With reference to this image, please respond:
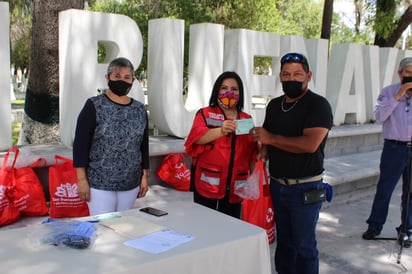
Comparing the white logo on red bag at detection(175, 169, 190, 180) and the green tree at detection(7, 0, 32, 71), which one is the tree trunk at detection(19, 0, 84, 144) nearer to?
the white logo on red bag at detection(175, 169, 190, 180)

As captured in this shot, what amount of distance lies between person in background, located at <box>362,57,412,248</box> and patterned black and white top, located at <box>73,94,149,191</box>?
8.88 ft

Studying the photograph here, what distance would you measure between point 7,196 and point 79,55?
1.71 metres

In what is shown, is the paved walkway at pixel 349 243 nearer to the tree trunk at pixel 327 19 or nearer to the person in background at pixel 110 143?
the person in background at pixel 110 143

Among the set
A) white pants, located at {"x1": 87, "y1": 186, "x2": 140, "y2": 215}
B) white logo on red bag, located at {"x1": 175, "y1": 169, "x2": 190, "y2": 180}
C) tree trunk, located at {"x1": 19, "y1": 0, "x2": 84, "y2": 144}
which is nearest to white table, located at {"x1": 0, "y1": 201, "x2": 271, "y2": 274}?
Result: white pants, located at {"x1": 87, "y1": 186, "x2": 140, "y2": 215}

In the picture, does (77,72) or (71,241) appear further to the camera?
(77,72)

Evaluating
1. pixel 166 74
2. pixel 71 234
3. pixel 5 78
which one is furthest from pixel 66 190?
pixel 71 234

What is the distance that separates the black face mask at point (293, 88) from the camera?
2.98m

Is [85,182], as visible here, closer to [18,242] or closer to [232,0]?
[18,242]

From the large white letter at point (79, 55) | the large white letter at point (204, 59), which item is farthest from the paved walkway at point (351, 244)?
the large white letter at point (204, 59)

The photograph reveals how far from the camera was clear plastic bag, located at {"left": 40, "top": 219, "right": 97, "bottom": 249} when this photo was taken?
1954 mm

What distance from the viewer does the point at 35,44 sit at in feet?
19.2

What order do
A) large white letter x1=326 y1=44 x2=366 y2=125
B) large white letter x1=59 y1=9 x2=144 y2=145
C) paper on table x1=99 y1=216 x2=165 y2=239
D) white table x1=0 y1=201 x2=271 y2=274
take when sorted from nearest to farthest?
white table x1=0 y1=201 x2=271 y2=274, paper on table x1=99 y1=216 x2=165 y2=239, large white letter x1=59 y1=9 x2=144 y2=145, large white letter x1=326 y1=44 x2=366 y2=125

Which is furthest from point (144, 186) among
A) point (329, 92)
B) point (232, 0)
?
point (232, 0)

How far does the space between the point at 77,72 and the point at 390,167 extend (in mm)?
3533
